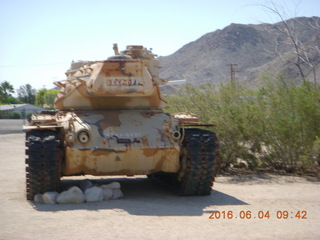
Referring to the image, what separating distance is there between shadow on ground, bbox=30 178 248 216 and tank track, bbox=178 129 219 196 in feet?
0.83

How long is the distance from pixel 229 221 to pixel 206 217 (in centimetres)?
42

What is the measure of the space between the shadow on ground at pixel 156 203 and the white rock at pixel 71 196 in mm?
137

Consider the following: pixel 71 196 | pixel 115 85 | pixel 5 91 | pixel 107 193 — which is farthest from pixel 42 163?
pixel 5 91

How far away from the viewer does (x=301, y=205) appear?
872 centimetres

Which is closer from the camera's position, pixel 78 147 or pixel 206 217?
pixel 206 217

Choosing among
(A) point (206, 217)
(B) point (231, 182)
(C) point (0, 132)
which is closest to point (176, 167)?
(A) point (206, 217)

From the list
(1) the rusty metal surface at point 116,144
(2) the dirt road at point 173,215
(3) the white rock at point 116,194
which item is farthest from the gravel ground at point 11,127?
(3) the white rock at point 116,194

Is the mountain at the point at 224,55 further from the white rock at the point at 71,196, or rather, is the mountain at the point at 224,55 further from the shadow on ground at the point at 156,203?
the white rock at the point at 71,196

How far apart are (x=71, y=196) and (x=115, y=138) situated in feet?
4.17

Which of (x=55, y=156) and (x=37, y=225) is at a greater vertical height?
(x=55, y=156)

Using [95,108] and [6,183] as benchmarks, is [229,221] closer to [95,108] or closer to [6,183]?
[95,108]

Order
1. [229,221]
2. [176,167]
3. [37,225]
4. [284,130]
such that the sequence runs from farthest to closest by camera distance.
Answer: [284,130], [176,167], [229,221], [37,225]

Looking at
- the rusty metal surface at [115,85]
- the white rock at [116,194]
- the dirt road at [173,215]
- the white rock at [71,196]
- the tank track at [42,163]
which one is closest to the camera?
the dirt road at [173,215]

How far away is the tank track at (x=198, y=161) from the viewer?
362 inches
